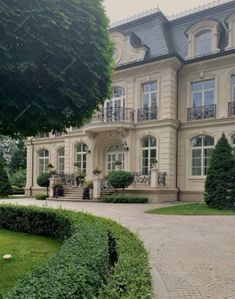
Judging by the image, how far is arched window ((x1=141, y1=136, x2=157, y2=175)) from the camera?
68.4ft

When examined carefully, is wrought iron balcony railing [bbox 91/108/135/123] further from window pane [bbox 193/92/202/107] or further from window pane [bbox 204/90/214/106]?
window pane [bbox 204/90/214/106]

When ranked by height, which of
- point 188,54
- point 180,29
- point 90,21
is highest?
point 180,29

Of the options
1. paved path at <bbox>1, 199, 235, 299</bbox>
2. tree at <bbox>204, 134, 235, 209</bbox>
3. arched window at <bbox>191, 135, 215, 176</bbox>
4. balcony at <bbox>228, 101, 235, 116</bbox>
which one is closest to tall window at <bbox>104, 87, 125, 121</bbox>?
arched window at <bbox>191, 135, 215, 176</bbox>

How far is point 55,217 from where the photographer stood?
28.5 feet

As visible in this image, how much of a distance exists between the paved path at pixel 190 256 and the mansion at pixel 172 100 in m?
9.11

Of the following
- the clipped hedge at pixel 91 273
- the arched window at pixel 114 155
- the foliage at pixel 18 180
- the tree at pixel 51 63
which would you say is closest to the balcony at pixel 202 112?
the arched window at pixel 114 155

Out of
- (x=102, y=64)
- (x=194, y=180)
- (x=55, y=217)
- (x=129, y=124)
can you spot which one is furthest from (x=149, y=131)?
(x=102, y=64)

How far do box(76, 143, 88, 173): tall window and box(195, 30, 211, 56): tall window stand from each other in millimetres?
9772

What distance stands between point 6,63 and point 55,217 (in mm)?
4510

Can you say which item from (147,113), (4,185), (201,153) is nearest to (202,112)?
(201,153)

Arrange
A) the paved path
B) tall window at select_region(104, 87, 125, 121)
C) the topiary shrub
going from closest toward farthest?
the paved path → tall window at select_region(104, 87, 125, 121) → the topiary shrub

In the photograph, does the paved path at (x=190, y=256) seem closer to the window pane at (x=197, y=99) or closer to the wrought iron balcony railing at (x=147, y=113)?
the wrought iron balcony railing at (x=147, y=113)

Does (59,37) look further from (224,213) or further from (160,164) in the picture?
(160,164)

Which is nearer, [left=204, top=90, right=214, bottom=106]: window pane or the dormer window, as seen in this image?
[left=204, top=90, right=214, bottom=106]: window pane
